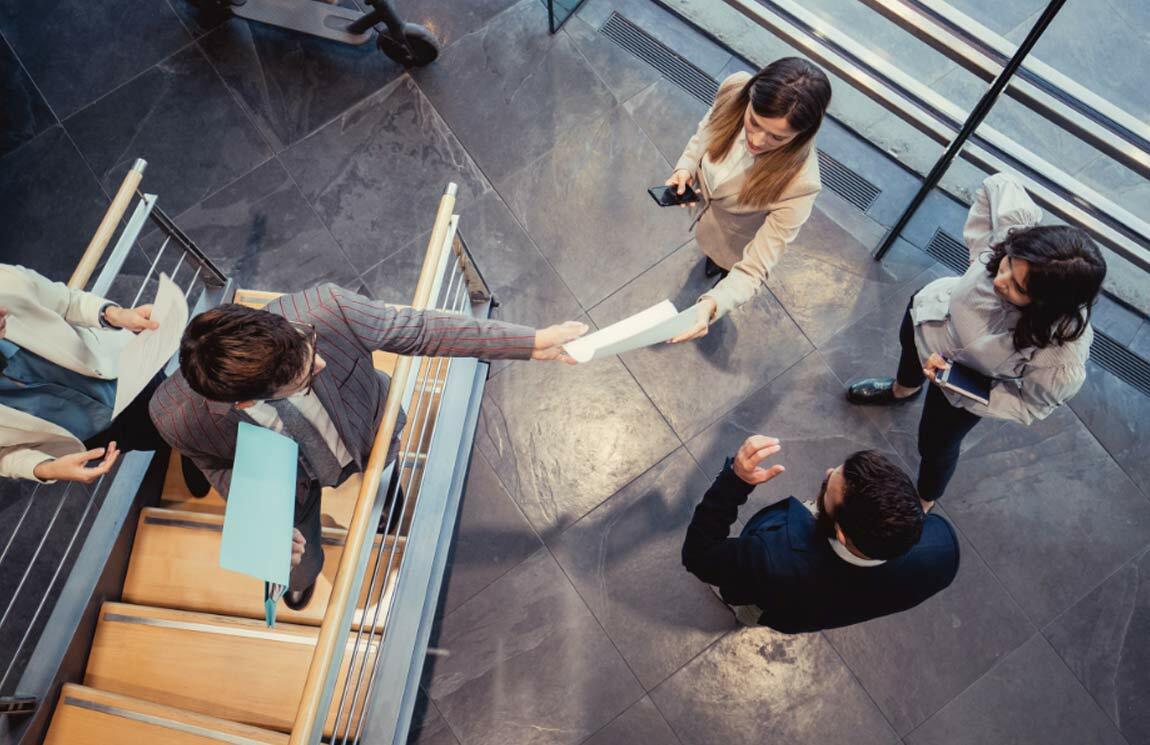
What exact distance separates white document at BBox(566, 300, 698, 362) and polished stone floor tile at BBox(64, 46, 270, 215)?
2.89 m

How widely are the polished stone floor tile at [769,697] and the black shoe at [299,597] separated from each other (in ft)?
5.01

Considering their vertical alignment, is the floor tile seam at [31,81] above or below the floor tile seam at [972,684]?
below

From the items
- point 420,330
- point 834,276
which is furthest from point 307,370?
point 834,276

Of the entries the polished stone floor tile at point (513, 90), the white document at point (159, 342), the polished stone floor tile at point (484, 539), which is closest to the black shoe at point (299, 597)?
the polished stone floor tile at point (484, 539)

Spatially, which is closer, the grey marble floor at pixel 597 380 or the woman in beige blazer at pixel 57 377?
the woman in beige blazer at pixel 57 377

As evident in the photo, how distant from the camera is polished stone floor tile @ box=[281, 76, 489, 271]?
4117 millimetres

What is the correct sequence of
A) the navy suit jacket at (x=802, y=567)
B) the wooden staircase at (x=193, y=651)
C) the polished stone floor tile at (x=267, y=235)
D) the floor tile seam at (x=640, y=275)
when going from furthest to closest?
the polished stone floor tile at (x=267, y=235) → the floor tile seam at (x=640, y=275) → the wooden staircase at (x=193, y=651) → the navy suit jacket at (x=802, y=567)

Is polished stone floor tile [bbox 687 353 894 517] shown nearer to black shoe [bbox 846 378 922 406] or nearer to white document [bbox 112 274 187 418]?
black shoe [bbox 846 378 922 406]

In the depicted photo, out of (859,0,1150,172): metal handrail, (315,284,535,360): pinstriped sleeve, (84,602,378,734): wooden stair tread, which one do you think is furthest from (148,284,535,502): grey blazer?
(859,0,1150,172): metal handrail

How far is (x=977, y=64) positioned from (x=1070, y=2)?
5.64 ft

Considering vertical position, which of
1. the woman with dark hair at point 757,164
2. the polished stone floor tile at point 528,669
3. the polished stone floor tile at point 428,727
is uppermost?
the woman with dark hair at point 757,164

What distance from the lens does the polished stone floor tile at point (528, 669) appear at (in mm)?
3359

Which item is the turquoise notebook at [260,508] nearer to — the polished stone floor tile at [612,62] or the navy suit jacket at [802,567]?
the navy suit jacket at [802,567]

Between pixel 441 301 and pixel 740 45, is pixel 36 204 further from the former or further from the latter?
pixel 740 45
